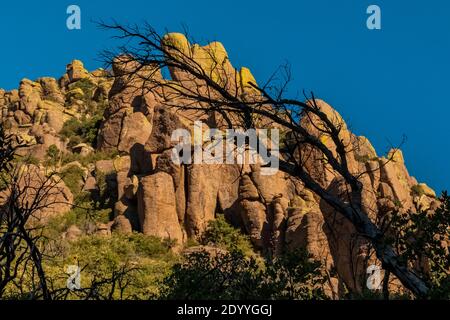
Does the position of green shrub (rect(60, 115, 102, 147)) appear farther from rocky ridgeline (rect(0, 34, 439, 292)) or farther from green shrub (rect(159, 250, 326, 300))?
green shrub (rect(159, 250, 326, 300))

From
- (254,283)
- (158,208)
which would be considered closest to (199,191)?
(158,208)

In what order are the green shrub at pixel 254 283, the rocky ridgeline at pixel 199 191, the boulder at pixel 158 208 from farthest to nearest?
1. the boulder at pixel 158 208
2. the rocky ridgeline at pixel 199 191
3. the green shrub at pixel 254 283

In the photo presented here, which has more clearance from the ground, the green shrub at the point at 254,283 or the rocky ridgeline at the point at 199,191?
the rocky ridgeline at the point at 199,191

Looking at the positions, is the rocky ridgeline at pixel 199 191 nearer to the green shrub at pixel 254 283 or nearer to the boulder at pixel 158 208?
the boulder at pixel 158 208

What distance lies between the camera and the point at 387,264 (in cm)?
646

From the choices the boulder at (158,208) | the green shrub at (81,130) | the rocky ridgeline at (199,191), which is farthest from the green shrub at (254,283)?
the green shrub at (81,130)

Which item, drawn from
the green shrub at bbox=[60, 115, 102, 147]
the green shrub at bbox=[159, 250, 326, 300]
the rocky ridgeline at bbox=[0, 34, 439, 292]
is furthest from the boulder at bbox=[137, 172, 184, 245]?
the green shrub at bbox=[159, 250, 326, 300]

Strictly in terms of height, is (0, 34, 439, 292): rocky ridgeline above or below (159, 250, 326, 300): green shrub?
above

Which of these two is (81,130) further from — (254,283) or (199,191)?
(254,283)

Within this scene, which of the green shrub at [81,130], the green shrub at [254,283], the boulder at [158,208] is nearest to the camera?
the green shrub at [254,283]
